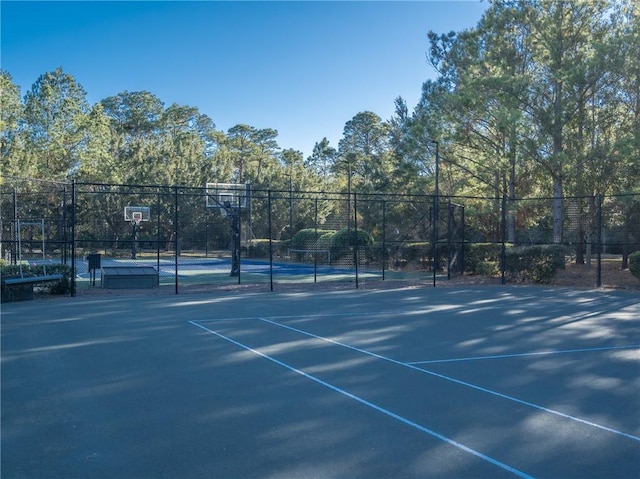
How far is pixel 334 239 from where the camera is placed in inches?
1112

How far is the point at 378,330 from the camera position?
1069 centimetres

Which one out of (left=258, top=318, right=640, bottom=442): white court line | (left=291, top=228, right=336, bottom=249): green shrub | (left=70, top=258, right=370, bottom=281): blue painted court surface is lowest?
(left=258, top=318, right=640, bottom=442): white court line

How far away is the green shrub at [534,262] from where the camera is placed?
20078 mm

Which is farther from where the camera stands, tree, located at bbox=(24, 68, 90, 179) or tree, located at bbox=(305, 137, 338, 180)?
tree, located at bbox=(305, 137, 338, 180)

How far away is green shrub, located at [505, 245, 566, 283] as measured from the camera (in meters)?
20.1

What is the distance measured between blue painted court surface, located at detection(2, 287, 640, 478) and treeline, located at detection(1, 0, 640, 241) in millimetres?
13576

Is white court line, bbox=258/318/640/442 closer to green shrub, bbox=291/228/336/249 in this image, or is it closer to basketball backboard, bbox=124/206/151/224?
green shrub, bbox=291/228/336/249

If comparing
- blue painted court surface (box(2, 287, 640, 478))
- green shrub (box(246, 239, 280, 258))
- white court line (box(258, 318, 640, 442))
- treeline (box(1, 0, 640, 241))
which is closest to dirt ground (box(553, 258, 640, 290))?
treeline (box(1, 0, 640, 241))

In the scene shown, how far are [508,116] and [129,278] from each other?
1543cm

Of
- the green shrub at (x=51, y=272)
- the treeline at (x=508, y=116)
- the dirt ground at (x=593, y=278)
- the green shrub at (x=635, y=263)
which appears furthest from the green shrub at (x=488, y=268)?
the green shrub at (x=51, y=272)

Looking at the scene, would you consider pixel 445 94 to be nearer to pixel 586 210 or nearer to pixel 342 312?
pixel 586 210

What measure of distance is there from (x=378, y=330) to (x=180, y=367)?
4274 mm

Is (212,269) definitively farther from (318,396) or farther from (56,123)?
(318,396)

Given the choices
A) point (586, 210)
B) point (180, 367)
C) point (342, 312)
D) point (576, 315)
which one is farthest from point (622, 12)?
point (180, 367)
